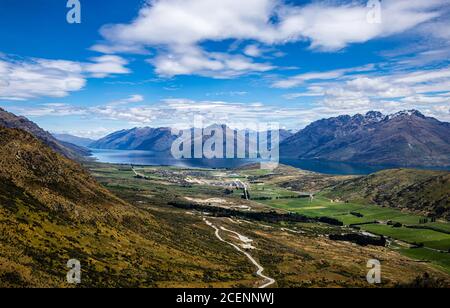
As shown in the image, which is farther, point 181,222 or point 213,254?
point 181,222

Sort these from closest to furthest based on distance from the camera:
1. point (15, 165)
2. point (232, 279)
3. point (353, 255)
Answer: point (232, 279), point (15, 165), point (353, 255)

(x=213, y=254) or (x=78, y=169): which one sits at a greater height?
(x=78, y=169)

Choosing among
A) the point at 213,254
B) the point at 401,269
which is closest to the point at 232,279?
the point at 213,254

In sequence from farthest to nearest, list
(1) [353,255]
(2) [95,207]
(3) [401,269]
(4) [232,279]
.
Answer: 1. (1) [353,255]
2. (3) [401,269]
3. (2) [95,207]
4. (4) [232,279]
